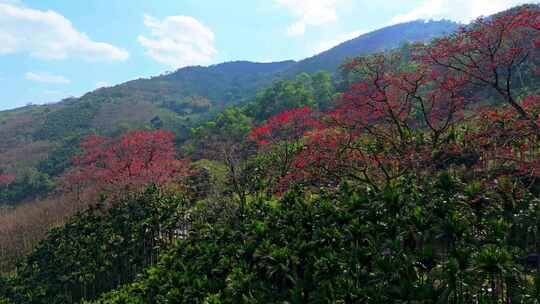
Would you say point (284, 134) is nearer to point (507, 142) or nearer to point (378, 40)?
point (507, 142)

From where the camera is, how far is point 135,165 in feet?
77.0

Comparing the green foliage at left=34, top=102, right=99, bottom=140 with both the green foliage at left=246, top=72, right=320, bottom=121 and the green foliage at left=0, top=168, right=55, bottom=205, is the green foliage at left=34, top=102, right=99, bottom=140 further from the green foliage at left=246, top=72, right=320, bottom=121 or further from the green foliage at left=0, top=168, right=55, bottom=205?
the green foliage at left=246, top=72, right=320, bottom=121

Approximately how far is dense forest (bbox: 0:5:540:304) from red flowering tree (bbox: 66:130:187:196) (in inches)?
8.7

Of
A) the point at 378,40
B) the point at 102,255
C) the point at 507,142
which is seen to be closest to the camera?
the point at 507,142

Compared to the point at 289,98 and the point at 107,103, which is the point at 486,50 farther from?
the point at 107,103

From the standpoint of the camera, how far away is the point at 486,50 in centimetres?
923

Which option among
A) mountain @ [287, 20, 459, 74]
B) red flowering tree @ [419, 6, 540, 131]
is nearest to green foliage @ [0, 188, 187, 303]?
red flowering tree @ [419, 6, 540, 131]

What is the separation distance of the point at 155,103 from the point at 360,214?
7640cm

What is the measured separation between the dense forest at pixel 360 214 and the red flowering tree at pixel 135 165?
0.72 ft

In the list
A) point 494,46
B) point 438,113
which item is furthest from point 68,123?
point 494,46

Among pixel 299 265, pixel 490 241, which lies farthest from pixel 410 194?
pixel 299 265

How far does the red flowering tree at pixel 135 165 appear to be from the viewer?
21203 mm

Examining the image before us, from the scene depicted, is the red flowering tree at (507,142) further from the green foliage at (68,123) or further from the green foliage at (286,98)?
the green foliage at (68,123)

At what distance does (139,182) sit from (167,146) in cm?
550
